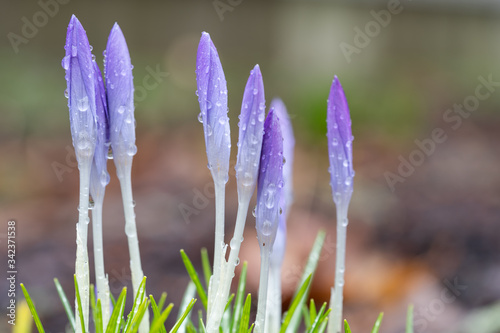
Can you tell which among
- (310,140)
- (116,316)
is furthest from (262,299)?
(310,140)

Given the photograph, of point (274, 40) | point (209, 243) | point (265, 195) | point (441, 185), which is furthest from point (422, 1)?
→ point (265, 195)

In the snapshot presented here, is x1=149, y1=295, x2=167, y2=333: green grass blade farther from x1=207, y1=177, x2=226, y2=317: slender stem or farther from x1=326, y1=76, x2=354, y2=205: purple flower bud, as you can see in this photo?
x1=326, y1=76, x2=354, y2=205: purple flower bud

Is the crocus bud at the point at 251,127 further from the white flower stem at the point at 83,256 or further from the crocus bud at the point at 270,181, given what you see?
the white flower stem at the point at 83,256

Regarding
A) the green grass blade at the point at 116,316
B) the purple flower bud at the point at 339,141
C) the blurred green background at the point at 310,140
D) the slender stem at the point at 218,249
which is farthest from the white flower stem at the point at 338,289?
the blurred green background at the point at 310,140

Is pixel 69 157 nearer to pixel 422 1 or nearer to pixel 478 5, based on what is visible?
pixel 422 1

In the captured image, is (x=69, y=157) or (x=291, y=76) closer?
(x=69, y=157)

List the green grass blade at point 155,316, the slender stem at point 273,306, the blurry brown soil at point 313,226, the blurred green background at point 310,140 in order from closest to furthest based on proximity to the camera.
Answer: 1. the green grass blade at point 155,316
2. the slender stem at point 273,306
3. the blurry brown soil at point 313,226
4. the blurred green background at point 310,140

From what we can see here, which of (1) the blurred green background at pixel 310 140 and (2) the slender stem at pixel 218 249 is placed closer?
(2) the slender stem at pixel 218 249
